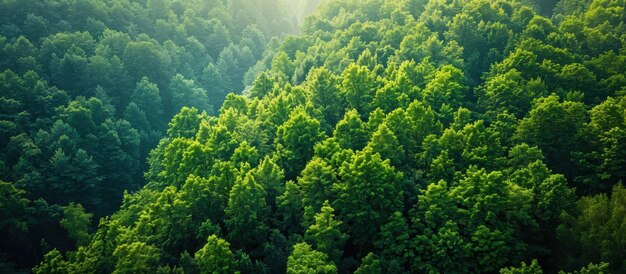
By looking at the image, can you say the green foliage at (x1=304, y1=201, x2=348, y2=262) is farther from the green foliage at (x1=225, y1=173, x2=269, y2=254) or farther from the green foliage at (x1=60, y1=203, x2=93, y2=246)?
the green foliage at (x1=60, y1=203, x2=93, y2=246)

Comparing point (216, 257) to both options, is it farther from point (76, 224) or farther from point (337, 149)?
point (76, 224)

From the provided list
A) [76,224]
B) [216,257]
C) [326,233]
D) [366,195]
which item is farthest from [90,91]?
[326,233]

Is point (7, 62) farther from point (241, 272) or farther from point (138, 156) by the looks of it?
point (241, 272)

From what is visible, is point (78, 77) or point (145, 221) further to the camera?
point (78, 77)

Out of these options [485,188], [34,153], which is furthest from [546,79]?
[34,153]

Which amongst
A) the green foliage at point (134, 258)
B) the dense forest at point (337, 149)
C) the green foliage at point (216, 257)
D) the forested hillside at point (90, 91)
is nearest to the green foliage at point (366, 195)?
the dense forest at point (337, 149)

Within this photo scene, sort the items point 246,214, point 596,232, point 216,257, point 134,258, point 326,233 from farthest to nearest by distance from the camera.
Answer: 1. point 246,214
2. point 326,233
3. point 134,258
4. point 216,257
5. point 596,232

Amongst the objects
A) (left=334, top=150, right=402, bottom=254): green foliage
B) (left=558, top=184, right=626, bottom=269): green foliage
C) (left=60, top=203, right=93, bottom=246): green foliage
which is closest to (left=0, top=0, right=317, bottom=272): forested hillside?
(left=60, top=203, right=93, bottom=246): green foliage
